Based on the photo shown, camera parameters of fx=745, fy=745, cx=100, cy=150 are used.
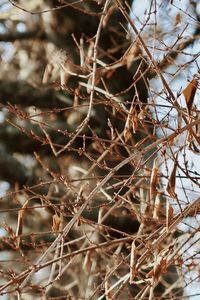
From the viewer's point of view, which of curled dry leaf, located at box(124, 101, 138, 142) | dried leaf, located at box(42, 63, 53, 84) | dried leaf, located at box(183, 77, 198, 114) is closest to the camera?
dried leaf, located at box(183, 77, 198, 114)

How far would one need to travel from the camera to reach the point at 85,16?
5.38 m

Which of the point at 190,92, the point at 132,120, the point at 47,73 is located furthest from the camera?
the point at 47,73

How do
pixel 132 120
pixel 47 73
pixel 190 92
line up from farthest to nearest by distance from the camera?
pixel 47 73, pixel 132 120, pixel 190 92

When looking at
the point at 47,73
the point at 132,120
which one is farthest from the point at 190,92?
the point at 47,73

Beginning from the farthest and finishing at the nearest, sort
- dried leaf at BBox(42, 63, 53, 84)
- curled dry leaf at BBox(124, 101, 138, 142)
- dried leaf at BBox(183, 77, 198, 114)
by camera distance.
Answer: dried leaf at BBox(42, 63, 53, 84), curled dry leaf at BBox(124, 101, 138, 142), dried leaf at BBox(183, 77, 198, 114)

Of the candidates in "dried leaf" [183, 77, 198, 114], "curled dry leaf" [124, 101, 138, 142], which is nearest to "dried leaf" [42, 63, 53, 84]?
"curled dry leaf" [124, 101, 138, 142]

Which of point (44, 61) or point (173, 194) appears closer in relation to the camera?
point (173, 194)

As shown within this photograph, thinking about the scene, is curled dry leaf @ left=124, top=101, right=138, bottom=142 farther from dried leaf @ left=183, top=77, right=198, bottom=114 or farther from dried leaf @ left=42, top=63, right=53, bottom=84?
dried leaf @ left=42, top=63, right=53, bottom=84

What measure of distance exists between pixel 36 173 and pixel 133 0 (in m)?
1.42

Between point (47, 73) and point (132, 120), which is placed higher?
point (132, 120)

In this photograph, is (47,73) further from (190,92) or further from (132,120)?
(190,92)

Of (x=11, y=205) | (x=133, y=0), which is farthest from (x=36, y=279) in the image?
(x=133, y=0)

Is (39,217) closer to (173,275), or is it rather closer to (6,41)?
(173,275)

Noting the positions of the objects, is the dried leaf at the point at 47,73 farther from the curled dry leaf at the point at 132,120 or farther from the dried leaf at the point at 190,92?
the dried leaf at the point at 190,92
